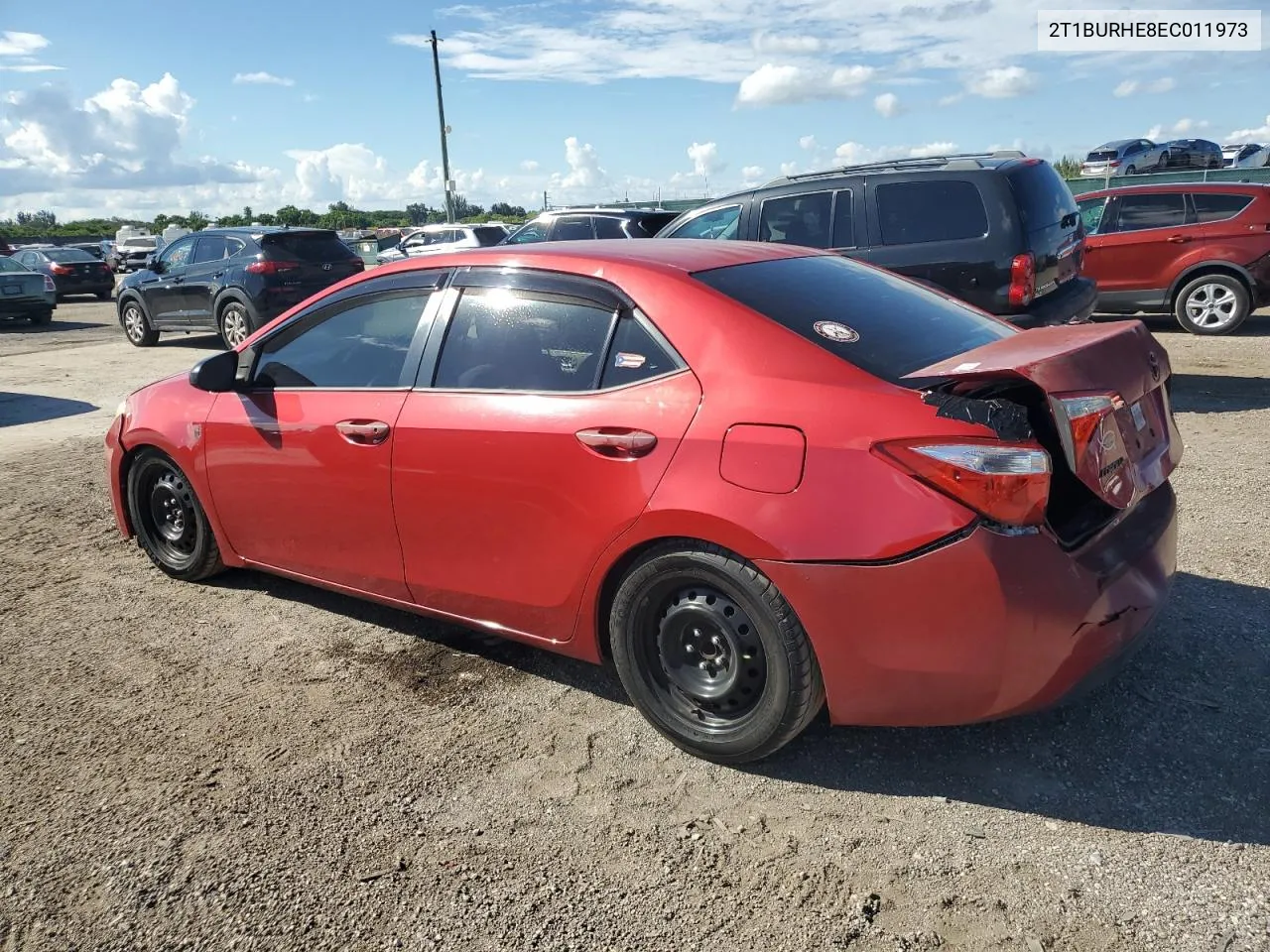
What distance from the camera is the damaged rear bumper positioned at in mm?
2553

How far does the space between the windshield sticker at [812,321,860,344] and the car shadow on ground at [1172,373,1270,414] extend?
5.75 meters

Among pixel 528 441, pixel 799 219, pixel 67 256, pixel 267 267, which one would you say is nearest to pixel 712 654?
pixel 528 441

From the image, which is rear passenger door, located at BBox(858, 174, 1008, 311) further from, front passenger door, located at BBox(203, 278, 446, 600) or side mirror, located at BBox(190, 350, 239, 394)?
side mirror, located at BBox(190, 350, 239, 394)

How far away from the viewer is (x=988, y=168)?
7.43 m

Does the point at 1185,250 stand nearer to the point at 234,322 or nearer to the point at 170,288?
the point at 234,322

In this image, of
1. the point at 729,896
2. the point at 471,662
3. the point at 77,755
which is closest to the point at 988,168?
the point at 471,662

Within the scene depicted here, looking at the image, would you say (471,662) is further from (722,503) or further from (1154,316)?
(1154,316)

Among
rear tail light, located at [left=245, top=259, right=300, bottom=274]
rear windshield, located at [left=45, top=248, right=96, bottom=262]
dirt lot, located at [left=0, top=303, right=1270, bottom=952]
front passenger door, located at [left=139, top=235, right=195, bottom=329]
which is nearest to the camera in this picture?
dirt lot, located at [left=0, top=303, right=1270, bottom=952]

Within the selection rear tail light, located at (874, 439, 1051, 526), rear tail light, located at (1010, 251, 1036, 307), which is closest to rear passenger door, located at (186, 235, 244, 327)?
rear tail light, located at (1010, 251, 1036, 307)

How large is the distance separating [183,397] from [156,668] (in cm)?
130

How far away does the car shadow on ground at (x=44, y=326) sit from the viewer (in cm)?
1797

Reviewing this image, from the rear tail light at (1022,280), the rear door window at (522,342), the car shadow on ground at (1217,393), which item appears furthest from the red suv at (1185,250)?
Answer: the rear door window at (522,342)

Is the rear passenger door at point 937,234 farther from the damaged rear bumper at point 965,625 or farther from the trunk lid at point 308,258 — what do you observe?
the trunk lid at point 308,258

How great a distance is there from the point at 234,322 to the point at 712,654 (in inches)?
476
